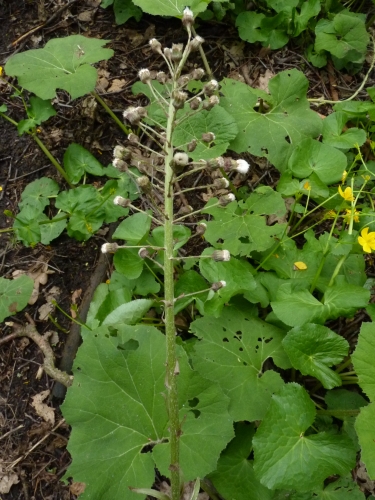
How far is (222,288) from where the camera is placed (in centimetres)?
272

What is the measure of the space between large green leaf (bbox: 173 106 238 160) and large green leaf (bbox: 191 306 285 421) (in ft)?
3.92

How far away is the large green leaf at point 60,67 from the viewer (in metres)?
3.29

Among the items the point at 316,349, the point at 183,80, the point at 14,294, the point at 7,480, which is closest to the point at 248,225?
the point at 316,349

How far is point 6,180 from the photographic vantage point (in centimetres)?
394

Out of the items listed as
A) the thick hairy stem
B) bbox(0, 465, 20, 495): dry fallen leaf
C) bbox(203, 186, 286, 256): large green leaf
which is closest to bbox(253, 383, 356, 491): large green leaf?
the thick hairy stem

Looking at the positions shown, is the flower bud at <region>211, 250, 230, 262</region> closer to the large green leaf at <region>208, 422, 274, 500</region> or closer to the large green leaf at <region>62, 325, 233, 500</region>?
the large green leaf at <region>62, 325, 233, 500</region>

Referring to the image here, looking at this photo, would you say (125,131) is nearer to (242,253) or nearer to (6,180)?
(6,180)

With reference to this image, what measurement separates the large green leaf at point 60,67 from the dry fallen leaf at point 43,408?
223 centimetres

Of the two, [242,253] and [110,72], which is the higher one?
[110,72]

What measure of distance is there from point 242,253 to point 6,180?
238cm

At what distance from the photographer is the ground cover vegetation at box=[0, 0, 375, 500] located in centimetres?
219

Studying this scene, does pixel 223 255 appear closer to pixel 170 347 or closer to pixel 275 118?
pixel 170 347

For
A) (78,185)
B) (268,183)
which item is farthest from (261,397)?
(78,185)

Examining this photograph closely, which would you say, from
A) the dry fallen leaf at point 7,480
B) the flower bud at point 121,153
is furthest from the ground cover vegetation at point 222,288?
the dry fallen leaf at point 7,480
